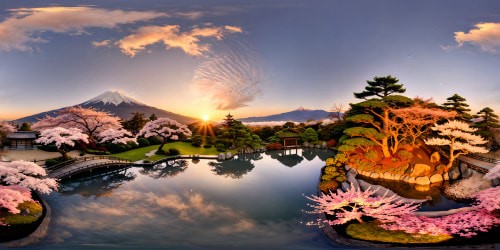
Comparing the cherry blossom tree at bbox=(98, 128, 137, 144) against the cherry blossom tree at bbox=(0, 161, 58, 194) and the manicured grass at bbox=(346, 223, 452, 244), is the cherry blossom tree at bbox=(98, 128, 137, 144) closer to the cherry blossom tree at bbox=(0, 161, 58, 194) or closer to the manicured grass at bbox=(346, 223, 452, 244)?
the cherry blossom tree at bbox=(0, 161, 58, 194)

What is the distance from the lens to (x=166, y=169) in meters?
14.9

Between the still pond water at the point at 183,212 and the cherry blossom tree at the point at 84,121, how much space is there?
2.18 m

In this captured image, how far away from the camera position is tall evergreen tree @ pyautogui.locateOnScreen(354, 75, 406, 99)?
524 inches

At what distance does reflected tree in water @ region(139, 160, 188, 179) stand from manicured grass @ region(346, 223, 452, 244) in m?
8.99

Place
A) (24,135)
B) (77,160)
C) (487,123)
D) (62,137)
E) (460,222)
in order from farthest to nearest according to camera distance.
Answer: (77,160) → (62,137) → (24,135) → (487,123) → (460,222)

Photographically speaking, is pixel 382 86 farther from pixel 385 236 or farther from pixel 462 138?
pixel 385 236

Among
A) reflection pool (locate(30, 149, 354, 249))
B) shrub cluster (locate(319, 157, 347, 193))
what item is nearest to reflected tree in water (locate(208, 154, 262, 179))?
reflection pool (locate(30, 149, 354, 249))

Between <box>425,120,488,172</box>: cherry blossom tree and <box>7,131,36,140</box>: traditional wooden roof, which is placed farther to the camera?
<box>7,131,36,140</box>: traditional wooden roof

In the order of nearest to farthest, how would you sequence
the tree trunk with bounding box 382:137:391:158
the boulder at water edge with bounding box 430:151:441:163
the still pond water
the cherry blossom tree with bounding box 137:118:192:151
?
1. the still pond water
2. the boulder at water edge with bounding box 430:151:441:163
3. the tree trunk with bounding box 382:137:391:158
4. the cherry blossom tree with bounding box 137:118:192:151

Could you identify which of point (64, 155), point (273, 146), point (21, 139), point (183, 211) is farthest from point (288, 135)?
point (21, 139)

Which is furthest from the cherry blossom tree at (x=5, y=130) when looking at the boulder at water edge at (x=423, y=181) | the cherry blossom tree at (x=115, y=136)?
the boulder at water edge at (x=423, y=181)

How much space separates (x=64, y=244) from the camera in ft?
22.7

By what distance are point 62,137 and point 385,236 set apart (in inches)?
446

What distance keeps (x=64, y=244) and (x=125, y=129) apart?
7848mm
